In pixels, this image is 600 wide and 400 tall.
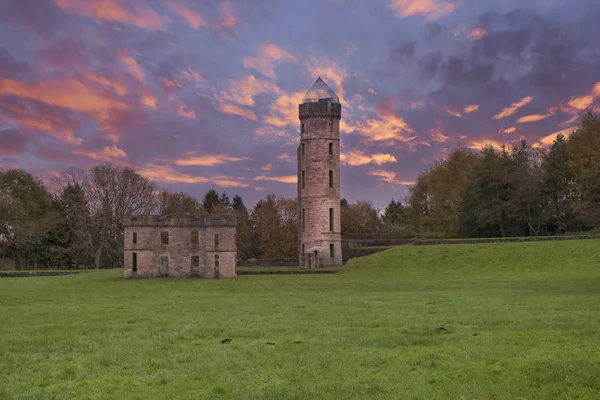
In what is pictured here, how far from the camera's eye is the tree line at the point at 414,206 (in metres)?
71.1

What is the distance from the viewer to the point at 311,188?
67.9 m

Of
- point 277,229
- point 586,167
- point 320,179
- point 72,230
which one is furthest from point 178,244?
point 586,167

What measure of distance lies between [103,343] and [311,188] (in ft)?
173

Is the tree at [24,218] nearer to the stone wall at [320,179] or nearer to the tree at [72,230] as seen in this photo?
the tree at [72,230]

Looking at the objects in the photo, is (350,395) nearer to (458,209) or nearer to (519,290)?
(519,290)

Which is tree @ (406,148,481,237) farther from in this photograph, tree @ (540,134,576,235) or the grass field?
the grass field

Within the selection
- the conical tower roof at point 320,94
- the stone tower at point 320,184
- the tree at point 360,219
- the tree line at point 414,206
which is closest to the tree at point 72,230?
the tree line at point 414,206

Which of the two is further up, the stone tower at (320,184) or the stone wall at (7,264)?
the stone tower at (320,184)

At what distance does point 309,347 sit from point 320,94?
189 ft

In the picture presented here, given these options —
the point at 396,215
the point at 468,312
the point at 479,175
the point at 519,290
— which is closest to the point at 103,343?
the point at 468,312

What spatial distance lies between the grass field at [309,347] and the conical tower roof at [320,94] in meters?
43.3

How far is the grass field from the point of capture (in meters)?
11.2

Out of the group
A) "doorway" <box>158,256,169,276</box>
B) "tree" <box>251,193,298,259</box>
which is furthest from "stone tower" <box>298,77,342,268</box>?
"tree" <box>251,193,298,259</box>

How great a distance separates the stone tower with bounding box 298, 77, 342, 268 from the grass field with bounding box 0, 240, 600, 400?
123ft
